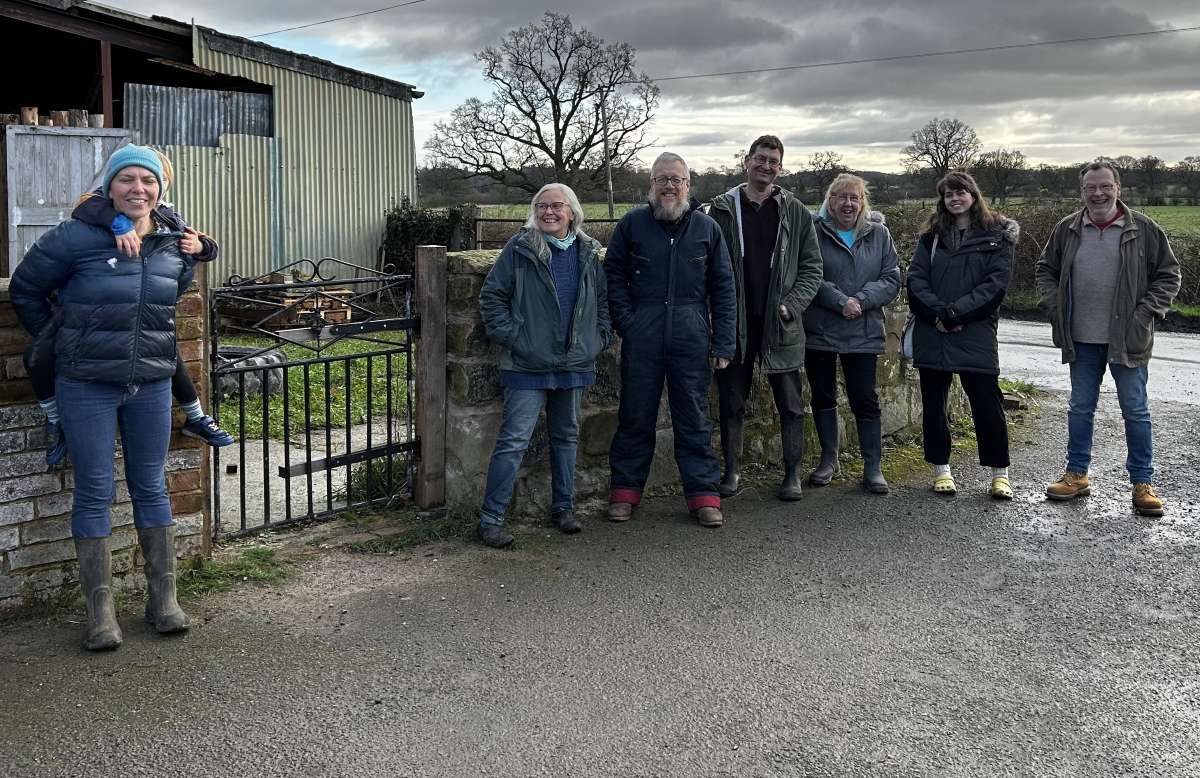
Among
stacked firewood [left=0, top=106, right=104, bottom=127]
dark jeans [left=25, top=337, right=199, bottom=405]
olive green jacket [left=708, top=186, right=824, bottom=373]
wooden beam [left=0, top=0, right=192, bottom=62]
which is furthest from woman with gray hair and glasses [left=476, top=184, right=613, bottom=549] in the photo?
wooden beam [left=0, top=0, right=192, bottom=62]

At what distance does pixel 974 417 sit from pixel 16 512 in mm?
5199

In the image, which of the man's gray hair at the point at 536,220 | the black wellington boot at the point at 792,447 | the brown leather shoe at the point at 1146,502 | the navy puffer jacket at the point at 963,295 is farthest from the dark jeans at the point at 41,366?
the brown leather shoe at the point at 1146,502

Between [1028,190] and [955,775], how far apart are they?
71.1 feet

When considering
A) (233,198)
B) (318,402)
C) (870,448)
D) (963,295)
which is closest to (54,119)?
(233,198)

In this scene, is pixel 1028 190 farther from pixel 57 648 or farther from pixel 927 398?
pixel 57 648

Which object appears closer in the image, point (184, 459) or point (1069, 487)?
point (184, 459)

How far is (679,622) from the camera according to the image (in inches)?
179

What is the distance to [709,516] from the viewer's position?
5.89 m

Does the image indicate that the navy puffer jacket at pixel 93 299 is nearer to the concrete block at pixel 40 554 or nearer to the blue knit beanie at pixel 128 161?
the blue knit beanie at pixel 128 161

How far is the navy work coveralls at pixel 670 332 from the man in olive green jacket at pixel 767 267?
0.31 metres

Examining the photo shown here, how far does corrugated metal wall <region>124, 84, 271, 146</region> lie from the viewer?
15766 mm

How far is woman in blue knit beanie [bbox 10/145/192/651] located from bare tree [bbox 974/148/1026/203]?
68.6 ft

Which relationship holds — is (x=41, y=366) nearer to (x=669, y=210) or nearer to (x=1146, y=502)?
(x=669, y=210)

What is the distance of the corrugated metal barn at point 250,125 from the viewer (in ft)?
50.4
